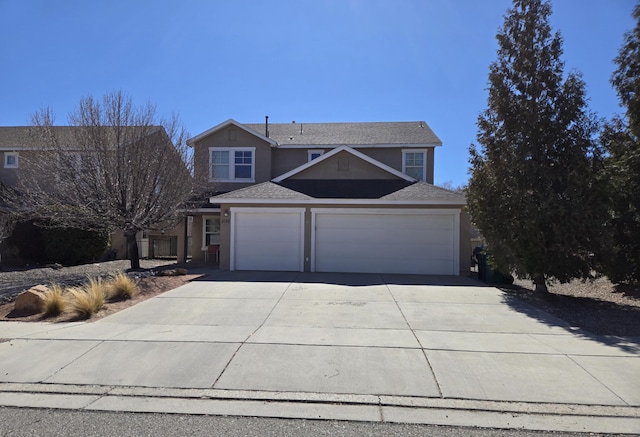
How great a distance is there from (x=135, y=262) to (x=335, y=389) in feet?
43.3

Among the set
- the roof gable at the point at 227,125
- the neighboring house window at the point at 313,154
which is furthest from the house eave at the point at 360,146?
the roof gable at the point at 227,125

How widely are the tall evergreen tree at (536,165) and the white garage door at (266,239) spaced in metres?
6.92

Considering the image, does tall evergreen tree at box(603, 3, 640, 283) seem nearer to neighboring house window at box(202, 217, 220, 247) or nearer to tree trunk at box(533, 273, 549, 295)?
tree trunk at box(533, 273, 549, 295)

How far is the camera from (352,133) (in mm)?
23203

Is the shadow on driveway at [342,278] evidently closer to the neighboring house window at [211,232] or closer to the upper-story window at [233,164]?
the neighboring house window at [211,232]

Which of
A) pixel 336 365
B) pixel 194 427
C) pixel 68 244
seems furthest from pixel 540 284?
pixel 68 244

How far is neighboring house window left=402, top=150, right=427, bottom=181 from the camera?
2148 cm

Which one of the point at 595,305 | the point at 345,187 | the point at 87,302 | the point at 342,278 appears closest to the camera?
the point at 87,302

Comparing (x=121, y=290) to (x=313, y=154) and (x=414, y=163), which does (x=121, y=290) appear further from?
(x=414, y=163)

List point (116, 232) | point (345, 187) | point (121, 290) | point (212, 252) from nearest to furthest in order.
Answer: point (121, 290)
point (345, 187)
point (212, 252)
point (116, 232)

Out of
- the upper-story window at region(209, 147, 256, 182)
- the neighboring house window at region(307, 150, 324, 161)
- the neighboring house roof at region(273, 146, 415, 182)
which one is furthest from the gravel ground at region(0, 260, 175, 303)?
the neighboring house window at region(307, 150, 324, 161)

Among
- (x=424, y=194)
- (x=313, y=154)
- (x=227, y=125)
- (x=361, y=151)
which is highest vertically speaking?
(x=227, y=125)

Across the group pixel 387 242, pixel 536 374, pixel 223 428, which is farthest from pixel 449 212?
pixel 223 428

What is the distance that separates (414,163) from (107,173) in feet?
44.8
